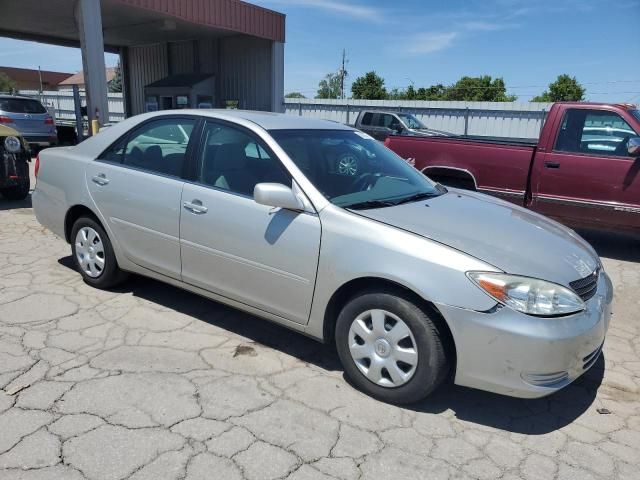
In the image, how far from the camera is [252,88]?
20016mm

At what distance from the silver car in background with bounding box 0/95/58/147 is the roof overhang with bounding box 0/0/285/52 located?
2.89m

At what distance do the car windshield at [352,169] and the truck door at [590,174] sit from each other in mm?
2909

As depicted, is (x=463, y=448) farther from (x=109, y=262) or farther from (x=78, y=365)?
(x=109, y=262)

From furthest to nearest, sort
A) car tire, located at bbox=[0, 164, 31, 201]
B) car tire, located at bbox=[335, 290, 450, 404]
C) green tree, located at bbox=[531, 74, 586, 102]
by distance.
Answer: green tree, located at bbox=[531, 74, 586, 102], car tire, located at bbox=[0, 164, 31, 201], car tire, located at bbox=[335, 290, 450, 404]

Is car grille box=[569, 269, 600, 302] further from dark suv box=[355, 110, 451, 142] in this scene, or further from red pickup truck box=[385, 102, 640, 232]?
dark suv box=[355, 110, 451, 142]

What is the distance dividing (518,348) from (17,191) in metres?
8.18

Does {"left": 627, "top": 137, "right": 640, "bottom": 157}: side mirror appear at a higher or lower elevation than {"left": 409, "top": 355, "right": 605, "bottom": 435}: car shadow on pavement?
higher

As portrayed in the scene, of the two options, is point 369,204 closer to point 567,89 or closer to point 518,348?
point 518,348

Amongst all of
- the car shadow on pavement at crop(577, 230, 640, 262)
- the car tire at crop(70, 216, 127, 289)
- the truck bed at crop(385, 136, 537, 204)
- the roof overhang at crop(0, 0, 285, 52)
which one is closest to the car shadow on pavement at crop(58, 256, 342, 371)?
the car tire at crop(70, 216, 127, 289)

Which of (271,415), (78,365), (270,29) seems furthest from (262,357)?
(270,29)

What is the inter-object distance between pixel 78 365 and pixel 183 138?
5.74 feet

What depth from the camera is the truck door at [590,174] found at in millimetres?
5883

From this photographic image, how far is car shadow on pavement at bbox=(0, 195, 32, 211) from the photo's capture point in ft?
25.5

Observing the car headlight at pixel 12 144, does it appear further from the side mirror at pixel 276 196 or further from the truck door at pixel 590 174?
the truck door at pixel 590 174
